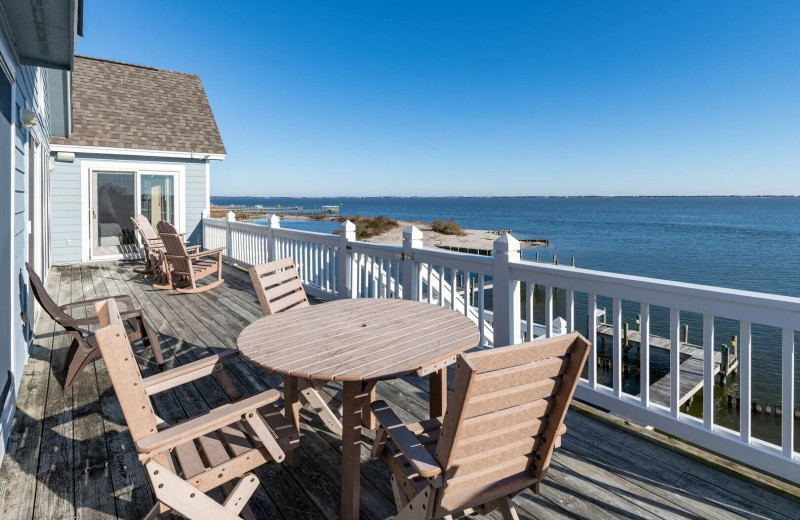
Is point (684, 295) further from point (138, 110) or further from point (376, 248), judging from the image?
point (138, 110)

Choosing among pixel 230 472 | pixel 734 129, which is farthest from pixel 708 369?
pixel 734 129

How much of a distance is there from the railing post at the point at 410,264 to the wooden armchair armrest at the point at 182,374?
7.14ft

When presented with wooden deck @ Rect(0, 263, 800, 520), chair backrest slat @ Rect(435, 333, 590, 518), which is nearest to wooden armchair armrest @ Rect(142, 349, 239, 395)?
wooden deck @ Rect(0, 263, 800, 520)

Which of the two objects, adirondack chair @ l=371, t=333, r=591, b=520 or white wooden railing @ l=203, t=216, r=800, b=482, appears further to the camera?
white wooden railing @ l=203, t=216, r=800, b=482

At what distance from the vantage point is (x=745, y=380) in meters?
1.99

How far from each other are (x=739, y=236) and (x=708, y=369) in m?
54.0

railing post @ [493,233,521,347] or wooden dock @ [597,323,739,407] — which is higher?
railing post @ [493,233,521,347]

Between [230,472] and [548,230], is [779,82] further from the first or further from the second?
[230,472]

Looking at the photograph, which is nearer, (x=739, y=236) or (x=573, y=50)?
(x=573, y=50)

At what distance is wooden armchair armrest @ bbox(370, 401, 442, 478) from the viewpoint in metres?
1.21

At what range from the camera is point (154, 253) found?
7363 millimetres

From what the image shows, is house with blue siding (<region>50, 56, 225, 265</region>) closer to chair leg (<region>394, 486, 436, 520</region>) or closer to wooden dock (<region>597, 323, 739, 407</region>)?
chair leg (<region>394, 486, 436, 520</region>)

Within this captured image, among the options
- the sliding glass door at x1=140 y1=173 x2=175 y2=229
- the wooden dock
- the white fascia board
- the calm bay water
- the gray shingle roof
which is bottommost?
the wooden dock

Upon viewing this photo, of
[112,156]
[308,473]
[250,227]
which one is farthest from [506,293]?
[112,156]
